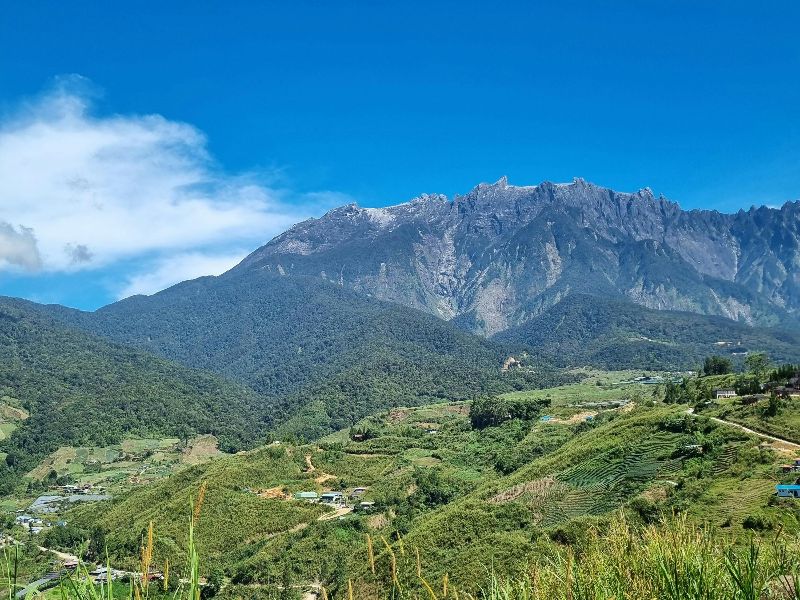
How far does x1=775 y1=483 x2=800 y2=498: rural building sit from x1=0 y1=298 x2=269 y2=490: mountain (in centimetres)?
9814

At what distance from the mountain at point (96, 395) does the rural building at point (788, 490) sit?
322 ft

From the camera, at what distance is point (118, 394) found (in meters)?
132

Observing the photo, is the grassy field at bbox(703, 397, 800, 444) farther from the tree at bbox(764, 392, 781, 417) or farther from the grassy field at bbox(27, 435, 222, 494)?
the grassy field at bbox(27, 435, 222, 494)

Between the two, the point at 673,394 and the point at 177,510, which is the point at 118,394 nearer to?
the point at 177,510

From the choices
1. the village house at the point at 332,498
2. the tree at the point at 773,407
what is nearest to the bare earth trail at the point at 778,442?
the tree at the point at 773,407

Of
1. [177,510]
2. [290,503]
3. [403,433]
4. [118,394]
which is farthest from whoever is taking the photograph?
[118,394]

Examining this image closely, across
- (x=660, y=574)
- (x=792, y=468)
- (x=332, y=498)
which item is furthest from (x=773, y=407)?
(x=660, y=574)

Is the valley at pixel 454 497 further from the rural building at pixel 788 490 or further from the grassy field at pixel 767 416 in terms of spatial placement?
the grassy field at pixel 767 416

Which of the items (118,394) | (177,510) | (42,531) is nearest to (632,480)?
(177,510)

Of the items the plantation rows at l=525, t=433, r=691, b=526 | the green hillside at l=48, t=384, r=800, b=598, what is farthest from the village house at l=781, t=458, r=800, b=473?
the plantation rows at l=525, t=433, r=691, b=526

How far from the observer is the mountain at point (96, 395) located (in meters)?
112

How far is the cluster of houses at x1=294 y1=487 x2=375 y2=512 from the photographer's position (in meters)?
56.5

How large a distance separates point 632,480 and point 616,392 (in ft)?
299

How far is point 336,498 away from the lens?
2298 inches
